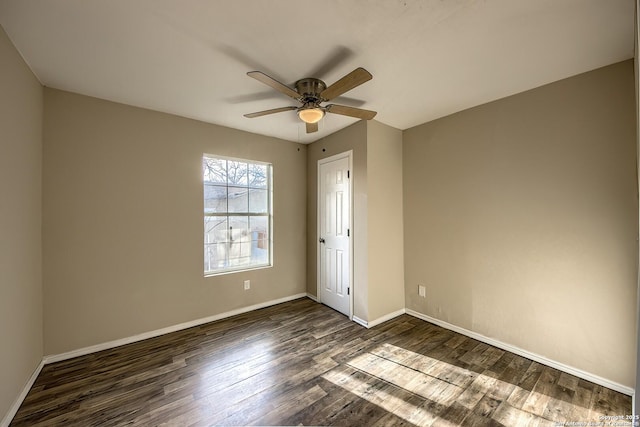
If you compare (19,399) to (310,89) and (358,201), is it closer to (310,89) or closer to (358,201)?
(310,89)

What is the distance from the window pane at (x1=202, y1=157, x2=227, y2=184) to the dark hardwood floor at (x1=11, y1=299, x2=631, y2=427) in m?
1.86

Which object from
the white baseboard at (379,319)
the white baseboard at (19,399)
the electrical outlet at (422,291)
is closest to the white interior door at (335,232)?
the white baseboard at (379,319)

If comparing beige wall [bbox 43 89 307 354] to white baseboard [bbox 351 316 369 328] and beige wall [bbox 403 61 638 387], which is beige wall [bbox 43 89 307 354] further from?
beige wall [bbox 403 61 638 387]

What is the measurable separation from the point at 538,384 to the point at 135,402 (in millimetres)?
3065

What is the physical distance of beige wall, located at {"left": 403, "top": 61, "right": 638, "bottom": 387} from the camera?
1.88 metres

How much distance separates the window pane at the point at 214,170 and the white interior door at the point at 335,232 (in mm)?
1347

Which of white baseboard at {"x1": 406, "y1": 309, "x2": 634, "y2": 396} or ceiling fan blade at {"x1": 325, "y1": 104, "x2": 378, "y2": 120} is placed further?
ceiling fan blade at {"x1": 325, "y1": 104, "x2": 378, "y2": 120}

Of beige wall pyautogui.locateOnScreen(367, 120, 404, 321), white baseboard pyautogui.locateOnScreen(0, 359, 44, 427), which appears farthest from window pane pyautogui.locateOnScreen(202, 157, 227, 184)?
white baseboard pyautogui.locateOnScreen(0, 359, 44, 427)

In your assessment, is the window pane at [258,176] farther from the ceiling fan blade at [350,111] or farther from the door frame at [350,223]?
the ceiling fan blade at [350,111]

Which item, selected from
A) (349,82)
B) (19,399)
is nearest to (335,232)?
(349,82)

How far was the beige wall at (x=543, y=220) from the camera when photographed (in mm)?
1879

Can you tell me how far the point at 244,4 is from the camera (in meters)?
1.35

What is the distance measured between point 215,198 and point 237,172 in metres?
0.47

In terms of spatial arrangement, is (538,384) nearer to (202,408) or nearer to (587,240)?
(587,240)
